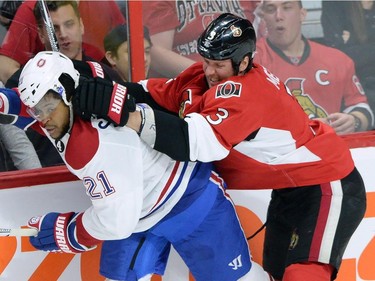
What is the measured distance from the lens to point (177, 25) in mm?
3361

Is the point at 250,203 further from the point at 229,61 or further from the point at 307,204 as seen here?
the point at 229,61

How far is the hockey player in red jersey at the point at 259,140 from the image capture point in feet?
7.25

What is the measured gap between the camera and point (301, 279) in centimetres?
245

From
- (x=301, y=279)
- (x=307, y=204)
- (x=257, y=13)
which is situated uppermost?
(x=257, y=13)

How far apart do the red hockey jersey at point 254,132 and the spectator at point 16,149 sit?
0.45 meters

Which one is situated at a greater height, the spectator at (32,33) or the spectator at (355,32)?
the spectator at (32,33)

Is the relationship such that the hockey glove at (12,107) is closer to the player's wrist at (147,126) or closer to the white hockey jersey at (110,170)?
the white hockey jersey at (110,170)

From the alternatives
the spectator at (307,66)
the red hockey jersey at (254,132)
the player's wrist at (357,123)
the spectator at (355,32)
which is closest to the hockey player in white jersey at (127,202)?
the red hockey jersey at (254,132)

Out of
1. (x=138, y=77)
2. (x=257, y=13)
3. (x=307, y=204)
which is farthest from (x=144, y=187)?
(x=257, y=13)

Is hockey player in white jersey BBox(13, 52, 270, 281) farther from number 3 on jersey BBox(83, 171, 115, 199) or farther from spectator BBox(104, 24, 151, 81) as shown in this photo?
spectator BBox(104, 24, 151, 81)

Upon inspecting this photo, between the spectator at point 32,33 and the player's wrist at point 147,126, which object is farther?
the spectator at point 32,33

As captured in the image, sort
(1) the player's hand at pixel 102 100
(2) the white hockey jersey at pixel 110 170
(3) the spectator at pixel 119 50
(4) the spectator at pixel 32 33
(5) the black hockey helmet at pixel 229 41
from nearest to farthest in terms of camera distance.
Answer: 1. (1) the player's hand at pixel 102 100
2. (2) the white hockey jersey at pixel 110 170
3. (5) the black hockey helmet at pixel 229 41
4. (4) the spectator at pixel 32 33
5. (3) the spectator at pixel 119 50

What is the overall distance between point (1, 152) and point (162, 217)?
66 centimetres

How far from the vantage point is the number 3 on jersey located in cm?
222
